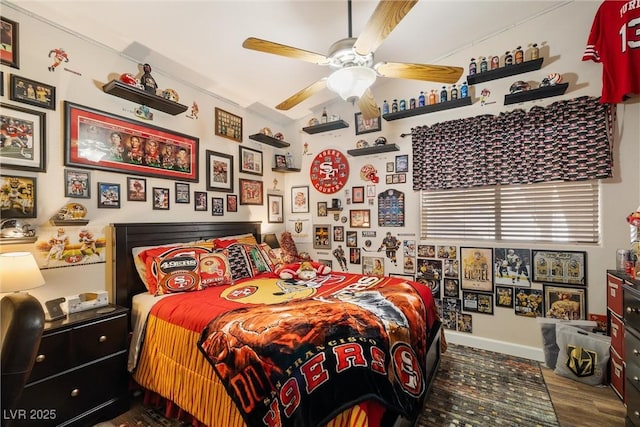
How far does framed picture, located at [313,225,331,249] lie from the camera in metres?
4.00

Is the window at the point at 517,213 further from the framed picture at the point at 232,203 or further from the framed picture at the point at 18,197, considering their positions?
the framed picture at the point at 18,197

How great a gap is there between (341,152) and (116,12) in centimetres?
263

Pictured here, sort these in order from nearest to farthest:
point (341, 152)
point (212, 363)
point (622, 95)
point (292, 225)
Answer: point (212, 363) < point (622, 95) < point (341, 152) < point (292, 225)

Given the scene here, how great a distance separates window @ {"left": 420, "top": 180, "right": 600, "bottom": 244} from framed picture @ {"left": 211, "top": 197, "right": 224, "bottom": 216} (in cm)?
237

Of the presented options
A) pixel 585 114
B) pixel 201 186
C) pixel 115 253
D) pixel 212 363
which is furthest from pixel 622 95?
pixel 115 253

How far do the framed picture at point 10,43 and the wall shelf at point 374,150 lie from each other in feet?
9.91

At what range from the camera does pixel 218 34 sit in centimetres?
248

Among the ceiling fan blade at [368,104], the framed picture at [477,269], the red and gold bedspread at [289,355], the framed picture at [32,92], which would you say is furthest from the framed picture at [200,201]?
the framed picture at [477,269]

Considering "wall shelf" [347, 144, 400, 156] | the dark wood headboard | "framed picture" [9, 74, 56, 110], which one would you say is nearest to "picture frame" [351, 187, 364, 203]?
"wall shelf" [347, 144, 400, 156]

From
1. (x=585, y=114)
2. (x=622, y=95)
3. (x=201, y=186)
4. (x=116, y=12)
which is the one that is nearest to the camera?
(x=116, y=12)

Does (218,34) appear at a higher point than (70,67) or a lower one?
higher

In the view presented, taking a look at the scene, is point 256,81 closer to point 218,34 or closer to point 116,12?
point 218,34

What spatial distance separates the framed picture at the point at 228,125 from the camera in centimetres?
331

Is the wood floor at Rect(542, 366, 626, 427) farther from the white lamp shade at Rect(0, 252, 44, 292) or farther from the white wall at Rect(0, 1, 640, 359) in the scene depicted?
the white lamp shade at Rect(0, 252, 44, 292)
